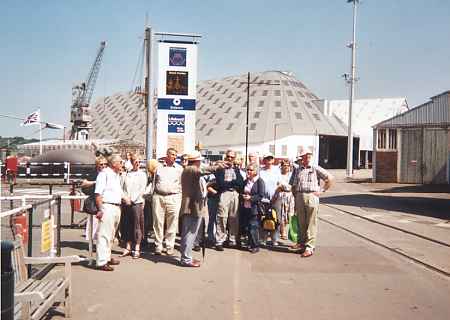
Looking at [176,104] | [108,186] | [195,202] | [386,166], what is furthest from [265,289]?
[386,166]

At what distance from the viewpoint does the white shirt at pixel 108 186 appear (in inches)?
289

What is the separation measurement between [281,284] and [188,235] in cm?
176

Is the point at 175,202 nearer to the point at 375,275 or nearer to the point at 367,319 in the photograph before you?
the point at 375,275

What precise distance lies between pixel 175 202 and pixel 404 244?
4987 mm

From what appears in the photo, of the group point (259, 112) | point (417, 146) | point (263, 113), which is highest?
point (259, 112)

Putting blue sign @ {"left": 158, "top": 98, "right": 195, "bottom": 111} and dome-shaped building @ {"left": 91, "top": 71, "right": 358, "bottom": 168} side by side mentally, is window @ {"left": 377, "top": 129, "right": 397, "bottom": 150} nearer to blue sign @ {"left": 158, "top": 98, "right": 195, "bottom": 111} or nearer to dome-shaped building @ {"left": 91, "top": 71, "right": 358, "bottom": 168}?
blue sign @ {"left": 158, "top": 98, "right": 195, "bottom": 111}

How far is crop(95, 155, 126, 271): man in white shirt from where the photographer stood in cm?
729

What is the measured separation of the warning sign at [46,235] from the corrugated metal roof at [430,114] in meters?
28.4

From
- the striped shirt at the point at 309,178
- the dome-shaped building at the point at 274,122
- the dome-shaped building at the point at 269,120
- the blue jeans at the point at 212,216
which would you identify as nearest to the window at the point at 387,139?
the dome-shaped building at the point at 269,120

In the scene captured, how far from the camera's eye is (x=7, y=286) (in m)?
3.76

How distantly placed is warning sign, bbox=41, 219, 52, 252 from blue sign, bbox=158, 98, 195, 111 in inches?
255

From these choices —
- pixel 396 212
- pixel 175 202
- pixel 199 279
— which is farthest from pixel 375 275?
pixel 396 212

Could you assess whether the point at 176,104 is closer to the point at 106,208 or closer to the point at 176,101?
the point at 176,101

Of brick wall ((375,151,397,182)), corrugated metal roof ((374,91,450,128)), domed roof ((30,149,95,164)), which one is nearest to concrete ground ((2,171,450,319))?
corrugated metal roof ((374,91,450,128))
